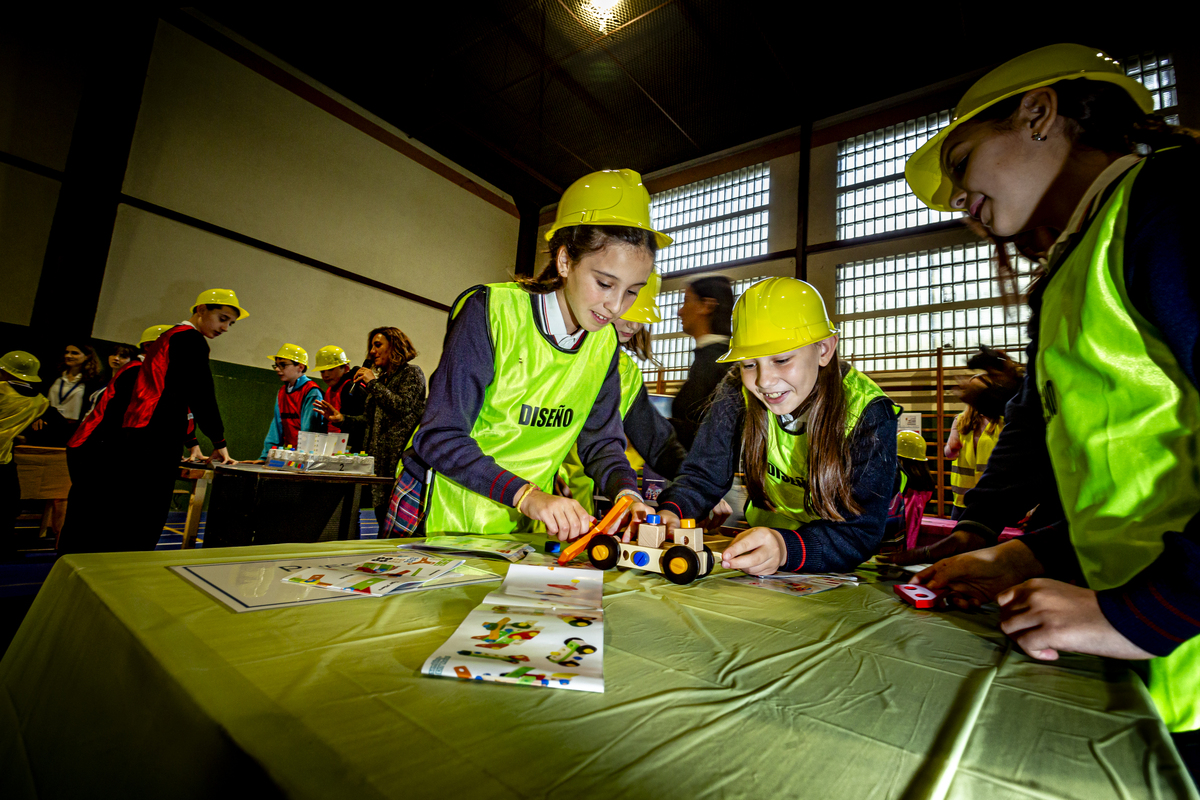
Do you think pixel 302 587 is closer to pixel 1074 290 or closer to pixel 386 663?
pixel 386 663

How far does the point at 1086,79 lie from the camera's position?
0.99 metres

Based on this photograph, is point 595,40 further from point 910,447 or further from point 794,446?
point 794,446

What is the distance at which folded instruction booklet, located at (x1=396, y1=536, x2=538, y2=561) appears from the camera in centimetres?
121

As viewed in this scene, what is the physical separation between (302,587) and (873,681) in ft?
2.70

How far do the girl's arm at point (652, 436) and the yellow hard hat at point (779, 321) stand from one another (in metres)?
0.55

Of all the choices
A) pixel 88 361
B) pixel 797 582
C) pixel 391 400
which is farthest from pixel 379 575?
pixel 88 361

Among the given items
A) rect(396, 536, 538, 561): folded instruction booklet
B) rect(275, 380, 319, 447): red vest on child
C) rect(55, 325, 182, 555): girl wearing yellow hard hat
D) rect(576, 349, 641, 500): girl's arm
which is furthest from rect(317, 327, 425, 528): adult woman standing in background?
rect(396, 536, 538, 561): folded instruction booklet

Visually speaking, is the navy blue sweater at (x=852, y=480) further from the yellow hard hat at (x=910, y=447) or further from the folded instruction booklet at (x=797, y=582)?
the yellow hard hat at (x=910, y=447)

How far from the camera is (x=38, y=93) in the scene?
5.50 m

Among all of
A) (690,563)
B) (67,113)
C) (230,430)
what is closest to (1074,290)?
(690,563)

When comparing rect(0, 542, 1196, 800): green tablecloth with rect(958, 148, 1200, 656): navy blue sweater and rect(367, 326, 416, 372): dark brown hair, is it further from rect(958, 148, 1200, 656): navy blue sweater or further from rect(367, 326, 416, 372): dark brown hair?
rect(367, 326, 416, 372): dark brown hair

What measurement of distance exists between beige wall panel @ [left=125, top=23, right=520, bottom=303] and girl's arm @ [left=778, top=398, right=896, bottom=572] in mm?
7797

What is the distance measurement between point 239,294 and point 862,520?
7626 mm

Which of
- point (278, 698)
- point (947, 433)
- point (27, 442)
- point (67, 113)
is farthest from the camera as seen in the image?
point (947, 433)
